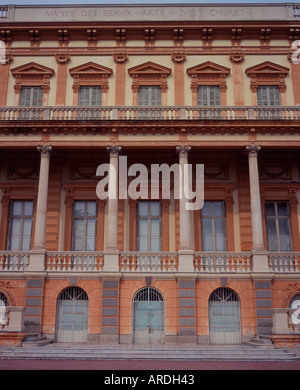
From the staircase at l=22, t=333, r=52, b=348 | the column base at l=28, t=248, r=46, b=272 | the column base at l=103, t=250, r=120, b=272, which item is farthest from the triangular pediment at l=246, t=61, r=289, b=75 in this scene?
the staircase at l=22, t=333, r=52, b=348

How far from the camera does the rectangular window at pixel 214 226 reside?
2116 cm

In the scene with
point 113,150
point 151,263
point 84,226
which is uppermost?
point 113,150

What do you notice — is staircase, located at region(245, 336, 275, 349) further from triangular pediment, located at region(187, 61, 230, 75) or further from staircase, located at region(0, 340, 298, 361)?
triangular pediment, located at region(187, 61, 230, 75)

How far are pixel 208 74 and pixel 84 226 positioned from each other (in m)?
10.2

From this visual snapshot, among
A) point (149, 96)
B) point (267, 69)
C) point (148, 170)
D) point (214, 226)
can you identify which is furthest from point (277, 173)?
point (149, 96)

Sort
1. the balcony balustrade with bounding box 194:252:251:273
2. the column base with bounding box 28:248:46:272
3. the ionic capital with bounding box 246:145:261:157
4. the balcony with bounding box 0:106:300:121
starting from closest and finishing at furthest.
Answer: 1. the column base with bounding box 28:248:46:272
2. the balcony balustrade with bounding box 194:252:251:273
3. the ionic capital with bounding box 246:145:261:157
4. the balcony with bounding box 0:106:300:121

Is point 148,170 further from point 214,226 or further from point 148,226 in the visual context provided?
point 214,226

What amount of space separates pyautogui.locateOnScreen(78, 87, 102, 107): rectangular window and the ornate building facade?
67 mm

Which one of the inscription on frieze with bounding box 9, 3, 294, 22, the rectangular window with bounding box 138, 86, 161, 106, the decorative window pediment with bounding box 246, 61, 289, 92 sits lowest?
the rectangular window with bounding box 138, 86, 161, 106

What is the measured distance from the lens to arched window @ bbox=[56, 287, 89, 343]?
1841 cm

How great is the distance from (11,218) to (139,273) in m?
7.49

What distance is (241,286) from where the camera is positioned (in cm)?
1847

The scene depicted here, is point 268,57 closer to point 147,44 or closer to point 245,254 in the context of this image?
point 147,44

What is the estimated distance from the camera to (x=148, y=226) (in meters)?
21.4
